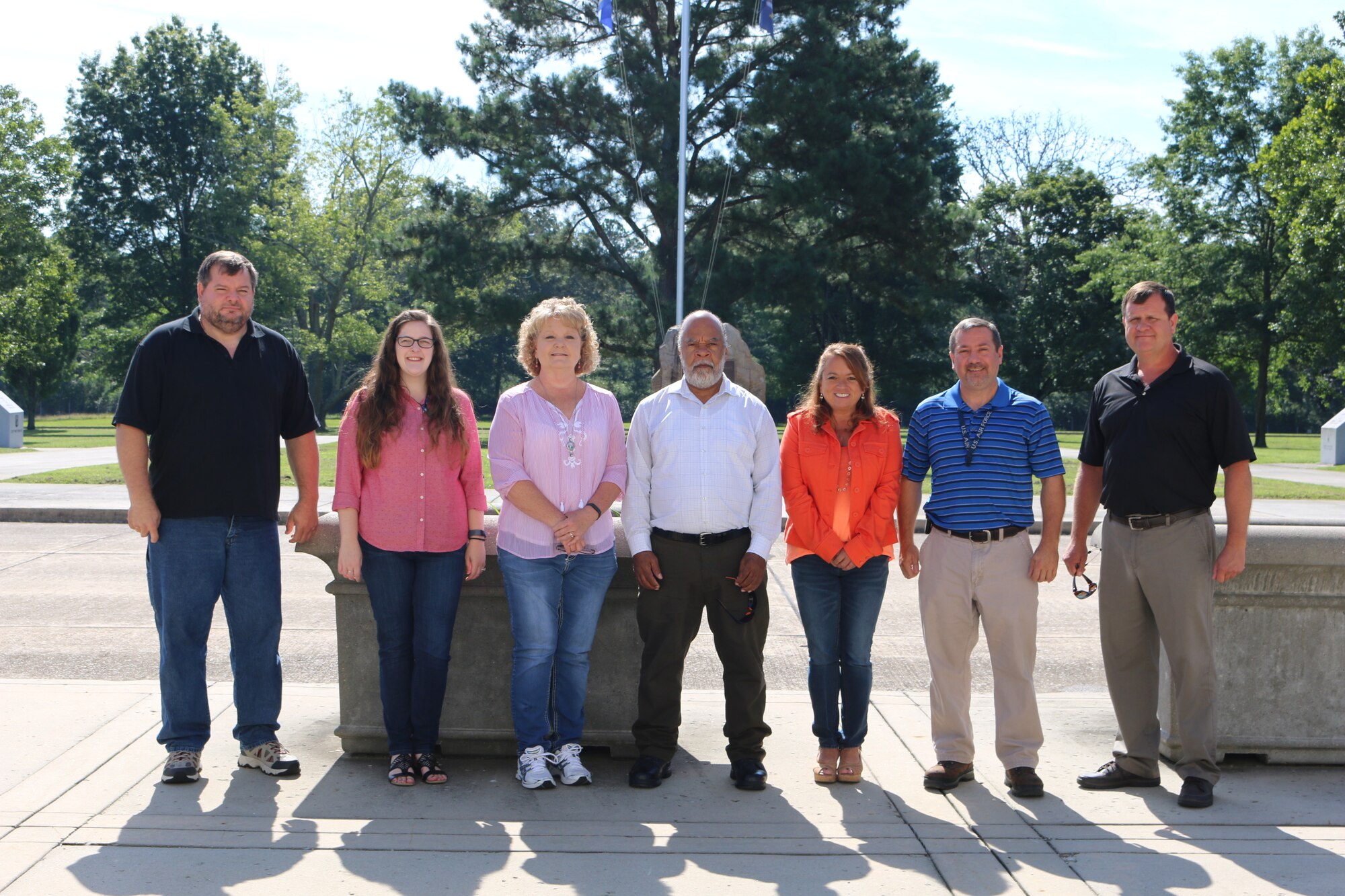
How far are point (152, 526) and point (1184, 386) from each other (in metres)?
3.96

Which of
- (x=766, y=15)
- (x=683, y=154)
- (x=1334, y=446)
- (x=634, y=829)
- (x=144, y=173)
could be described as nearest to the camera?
(x=634, y=829)

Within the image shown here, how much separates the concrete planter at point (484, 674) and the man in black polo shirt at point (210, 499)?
293 millimetres

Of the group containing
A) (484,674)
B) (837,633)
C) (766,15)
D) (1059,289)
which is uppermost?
(766,15)

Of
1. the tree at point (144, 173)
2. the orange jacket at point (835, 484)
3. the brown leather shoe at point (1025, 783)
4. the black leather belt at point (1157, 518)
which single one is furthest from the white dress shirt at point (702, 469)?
the tree at point (144, 173)

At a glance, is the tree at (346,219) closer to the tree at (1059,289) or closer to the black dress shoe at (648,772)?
the tree at (1059,289)

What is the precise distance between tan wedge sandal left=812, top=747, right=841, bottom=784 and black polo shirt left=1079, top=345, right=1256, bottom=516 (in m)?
1.47

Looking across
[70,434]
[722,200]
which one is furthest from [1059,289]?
[70,434]

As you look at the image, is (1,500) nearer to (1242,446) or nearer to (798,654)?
(798,654)

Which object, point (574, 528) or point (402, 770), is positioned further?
point (402, 770)

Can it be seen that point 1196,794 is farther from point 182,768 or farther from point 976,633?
point 182,768

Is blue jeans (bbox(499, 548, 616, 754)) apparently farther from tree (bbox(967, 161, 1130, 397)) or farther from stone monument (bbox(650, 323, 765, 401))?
tree (bbox(967, 161, 1130, 397))

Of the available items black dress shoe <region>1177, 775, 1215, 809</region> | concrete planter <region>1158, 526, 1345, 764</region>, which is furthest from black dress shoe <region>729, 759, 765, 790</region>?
concrete planter <region>1158, 526, 1345, 764</region>

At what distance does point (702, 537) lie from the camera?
175 inches

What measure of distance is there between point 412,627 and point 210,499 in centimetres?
91
